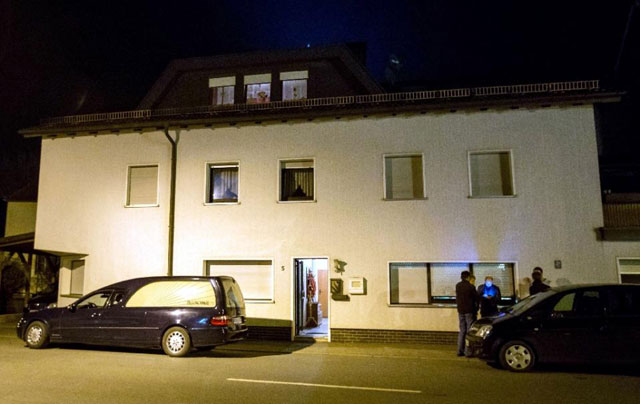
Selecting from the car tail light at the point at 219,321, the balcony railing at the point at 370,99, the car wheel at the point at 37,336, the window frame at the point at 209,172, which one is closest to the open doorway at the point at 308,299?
the window frame at the point at 209,172

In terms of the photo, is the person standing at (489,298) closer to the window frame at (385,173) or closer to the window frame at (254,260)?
the window frame at (385,173)

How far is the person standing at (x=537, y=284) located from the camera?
11047mm

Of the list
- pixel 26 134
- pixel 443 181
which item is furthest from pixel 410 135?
pixel 26 134

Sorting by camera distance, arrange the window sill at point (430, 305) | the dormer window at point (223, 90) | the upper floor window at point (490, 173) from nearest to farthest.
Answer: the window sill at point (430, 305), the upper floor window at point (490, 173), the dormer window at point (223, 90)

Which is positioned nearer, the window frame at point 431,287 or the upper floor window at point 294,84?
the window frame at point 431,287

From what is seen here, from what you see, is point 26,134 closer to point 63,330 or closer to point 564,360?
point 63,330

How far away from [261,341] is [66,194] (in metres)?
8.25

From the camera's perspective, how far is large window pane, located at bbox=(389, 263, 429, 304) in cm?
1228

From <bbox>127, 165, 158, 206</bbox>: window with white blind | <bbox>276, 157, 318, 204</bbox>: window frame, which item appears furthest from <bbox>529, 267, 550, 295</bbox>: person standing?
<bbox>127, 165, 158, 206</bbox>: window with white blind

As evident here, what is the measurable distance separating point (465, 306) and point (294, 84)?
445 inches

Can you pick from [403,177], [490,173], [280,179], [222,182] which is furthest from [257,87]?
[490,173]

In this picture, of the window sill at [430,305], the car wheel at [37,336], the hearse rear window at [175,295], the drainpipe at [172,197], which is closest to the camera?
the hearse rear window at [175,295]

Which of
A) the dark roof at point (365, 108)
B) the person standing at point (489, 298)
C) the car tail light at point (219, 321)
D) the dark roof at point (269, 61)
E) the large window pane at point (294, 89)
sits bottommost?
the car tail light at point (219, 321)

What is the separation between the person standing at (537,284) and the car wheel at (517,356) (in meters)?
2.98
